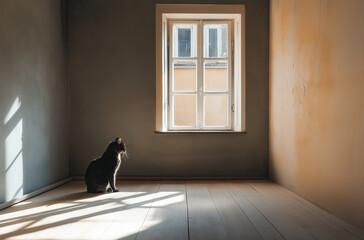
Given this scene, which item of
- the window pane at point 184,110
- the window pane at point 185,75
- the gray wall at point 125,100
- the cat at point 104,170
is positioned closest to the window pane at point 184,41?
the window pane at point 185,75

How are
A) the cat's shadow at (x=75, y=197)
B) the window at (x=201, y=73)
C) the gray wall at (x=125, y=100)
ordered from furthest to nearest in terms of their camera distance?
the window at (x=201, y=73) → the gray wall at (x=125, y=100) → the cat's shadow at (x=75, y=197)

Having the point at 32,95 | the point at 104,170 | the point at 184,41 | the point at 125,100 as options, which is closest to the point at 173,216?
the point at 104,170

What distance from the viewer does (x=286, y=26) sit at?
3672mm

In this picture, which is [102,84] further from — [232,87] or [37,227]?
[37,227]

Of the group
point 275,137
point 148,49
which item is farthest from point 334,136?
point 148,49

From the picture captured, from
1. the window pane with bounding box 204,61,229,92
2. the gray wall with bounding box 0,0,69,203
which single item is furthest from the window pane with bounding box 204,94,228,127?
the gray wall with bounding box 0,0,69,203

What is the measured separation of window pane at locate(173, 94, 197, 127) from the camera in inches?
180

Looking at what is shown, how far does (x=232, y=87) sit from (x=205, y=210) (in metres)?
2.33

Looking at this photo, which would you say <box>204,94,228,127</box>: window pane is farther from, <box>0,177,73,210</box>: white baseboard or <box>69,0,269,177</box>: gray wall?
<box>0,177,73,210</box>: white baseboard

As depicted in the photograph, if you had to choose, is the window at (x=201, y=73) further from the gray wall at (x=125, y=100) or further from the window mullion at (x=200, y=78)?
the gray wall at (x=125, y=100)

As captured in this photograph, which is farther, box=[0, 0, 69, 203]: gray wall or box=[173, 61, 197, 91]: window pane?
box=[173, 61, 197, 91]: window pane

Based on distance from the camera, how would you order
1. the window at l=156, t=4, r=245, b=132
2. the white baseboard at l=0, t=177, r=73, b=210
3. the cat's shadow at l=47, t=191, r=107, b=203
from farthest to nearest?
the window at l=156, t=4, r=245, b=132, the cat's shadow at l=47, t=191, r=107, b=203, the white baseboard at l=0, t=177, r=73, b=210

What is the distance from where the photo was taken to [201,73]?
454cm

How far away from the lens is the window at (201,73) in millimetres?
4543
